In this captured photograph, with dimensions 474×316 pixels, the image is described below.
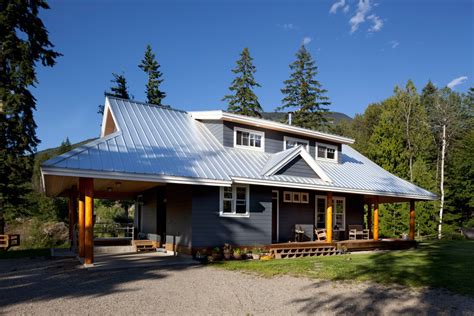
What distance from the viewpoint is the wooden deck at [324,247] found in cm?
1493

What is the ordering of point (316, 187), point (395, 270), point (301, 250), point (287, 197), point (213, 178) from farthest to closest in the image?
point (287, 197) → point (316, 187) → point (301, 250) → point (213, 178) → point (395, 270)

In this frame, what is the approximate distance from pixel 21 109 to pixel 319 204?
675 inches

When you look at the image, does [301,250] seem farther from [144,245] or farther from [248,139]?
[144,245]

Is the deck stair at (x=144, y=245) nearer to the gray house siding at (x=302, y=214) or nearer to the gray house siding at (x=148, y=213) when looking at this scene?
the gray house siding at (x=148, y=213)

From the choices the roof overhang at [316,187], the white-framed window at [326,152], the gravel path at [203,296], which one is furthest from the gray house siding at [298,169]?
the gravel path at [203,296]

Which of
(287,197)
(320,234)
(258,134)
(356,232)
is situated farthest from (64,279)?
(356,232)

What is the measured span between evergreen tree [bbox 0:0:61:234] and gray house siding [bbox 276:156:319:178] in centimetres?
1527

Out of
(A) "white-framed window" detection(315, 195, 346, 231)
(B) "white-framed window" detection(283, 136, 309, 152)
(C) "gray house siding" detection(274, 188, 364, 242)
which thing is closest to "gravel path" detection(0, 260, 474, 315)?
(C) "gray house siding" detection(274, 188, 364, 242)

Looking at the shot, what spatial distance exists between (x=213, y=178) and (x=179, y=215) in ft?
7.89

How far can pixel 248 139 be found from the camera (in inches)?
703

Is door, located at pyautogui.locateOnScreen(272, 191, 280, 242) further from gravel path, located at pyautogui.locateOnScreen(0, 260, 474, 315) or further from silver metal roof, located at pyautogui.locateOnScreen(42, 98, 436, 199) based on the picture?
gravel path, located at pyautogui.locateOnScreen(0, 260, 474, 315)

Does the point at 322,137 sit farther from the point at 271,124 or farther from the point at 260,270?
the point at 260,270

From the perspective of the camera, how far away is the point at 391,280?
30.8ft

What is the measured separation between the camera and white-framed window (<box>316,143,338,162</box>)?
20344 mm
